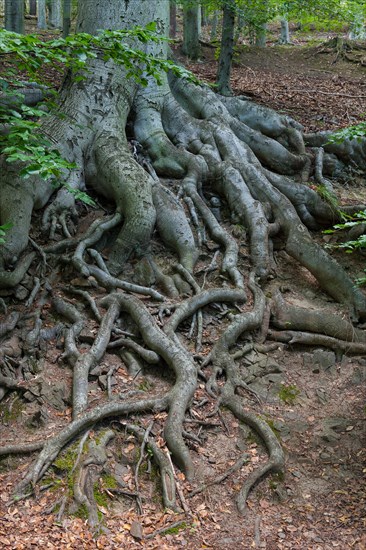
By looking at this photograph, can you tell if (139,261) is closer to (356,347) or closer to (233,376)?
(233,376)

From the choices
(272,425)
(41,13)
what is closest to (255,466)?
(272,425)

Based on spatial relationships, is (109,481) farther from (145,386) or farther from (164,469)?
(145,386)

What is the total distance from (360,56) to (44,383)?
17.0m

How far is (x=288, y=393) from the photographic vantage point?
624 cm

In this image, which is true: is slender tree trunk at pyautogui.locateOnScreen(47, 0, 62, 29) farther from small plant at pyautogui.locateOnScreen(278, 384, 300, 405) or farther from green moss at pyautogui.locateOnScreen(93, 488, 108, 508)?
green moss at pyautogui.locateOnScreen(93, 488, 108, 508)

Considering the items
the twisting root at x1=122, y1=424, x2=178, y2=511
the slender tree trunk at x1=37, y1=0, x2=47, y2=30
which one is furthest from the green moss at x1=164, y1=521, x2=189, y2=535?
the slender tree trunk at x1=37, y1=0, x2=47, y2=30

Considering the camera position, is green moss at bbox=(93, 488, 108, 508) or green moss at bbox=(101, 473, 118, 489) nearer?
green moss at bbox=(93, 488, 108, 508)

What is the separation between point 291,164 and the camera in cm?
957

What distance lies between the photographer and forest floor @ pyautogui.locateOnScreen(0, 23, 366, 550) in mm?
4258

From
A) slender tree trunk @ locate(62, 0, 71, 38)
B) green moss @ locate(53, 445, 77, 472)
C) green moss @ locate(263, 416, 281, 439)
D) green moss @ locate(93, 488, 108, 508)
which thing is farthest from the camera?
slender tree trunk @ locate(62, 0, 71, 38)

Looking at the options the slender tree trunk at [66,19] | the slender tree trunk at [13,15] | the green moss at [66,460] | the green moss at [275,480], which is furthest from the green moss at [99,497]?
the slender tree trunk at [66,19]

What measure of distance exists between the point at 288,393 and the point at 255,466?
1.36m

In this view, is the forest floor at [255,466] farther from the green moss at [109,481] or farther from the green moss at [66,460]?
the green moss at [66,460]

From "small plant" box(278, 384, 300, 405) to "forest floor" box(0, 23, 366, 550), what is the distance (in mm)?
16
